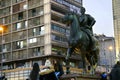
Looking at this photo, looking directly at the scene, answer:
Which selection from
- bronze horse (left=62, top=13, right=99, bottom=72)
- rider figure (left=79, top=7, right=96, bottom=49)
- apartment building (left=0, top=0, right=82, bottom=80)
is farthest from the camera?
apartment building (left=0, top=0, right=82, bottom=80)

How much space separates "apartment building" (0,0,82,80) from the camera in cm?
7800

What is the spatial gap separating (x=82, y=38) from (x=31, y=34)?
66058 mm

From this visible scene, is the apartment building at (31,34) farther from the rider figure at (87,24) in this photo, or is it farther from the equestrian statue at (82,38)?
the rider figure at (87,24)

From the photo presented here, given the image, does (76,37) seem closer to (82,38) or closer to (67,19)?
(82,38)

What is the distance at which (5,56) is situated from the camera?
87.1 metres

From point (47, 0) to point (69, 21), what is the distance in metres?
64.1

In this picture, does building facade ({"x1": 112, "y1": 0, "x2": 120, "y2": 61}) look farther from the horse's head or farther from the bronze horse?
the horse's head

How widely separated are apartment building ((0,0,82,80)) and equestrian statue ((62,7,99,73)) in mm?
55755

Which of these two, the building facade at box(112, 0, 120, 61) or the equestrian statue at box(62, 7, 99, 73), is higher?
the building facade at box(112, 0, 120, 61)

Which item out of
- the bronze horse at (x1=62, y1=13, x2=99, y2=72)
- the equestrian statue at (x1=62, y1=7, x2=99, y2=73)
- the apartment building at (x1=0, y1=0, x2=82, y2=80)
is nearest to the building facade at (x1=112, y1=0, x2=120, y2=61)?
the apartment building at (x1=0, y1=0, x2=82, y2=80)

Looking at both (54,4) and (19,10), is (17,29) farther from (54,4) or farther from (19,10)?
(54,4)

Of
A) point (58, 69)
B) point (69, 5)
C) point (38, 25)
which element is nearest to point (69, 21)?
point (58, 69)

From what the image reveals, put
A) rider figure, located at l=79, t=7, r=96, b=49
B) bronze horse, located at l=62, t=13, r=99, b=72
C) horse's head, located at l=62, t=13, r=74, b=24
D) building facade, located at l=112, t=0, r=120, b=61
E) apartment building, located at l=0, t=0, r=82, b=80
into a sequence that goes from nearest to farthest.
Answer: bronze horse, located at l=62, t=13, r=99, b=72 → horse's head, located at l=62, t=13, r=74, b=24 → rider figure, located at l=79, t=7, r=96, b=49 → apartment building, located at l=0, t=0, r=82, b=80 → building facade, located at l=112, t=0, r=120, b=61

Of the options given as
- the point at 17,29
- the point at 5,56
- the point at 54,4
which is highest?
the point at 54,4
